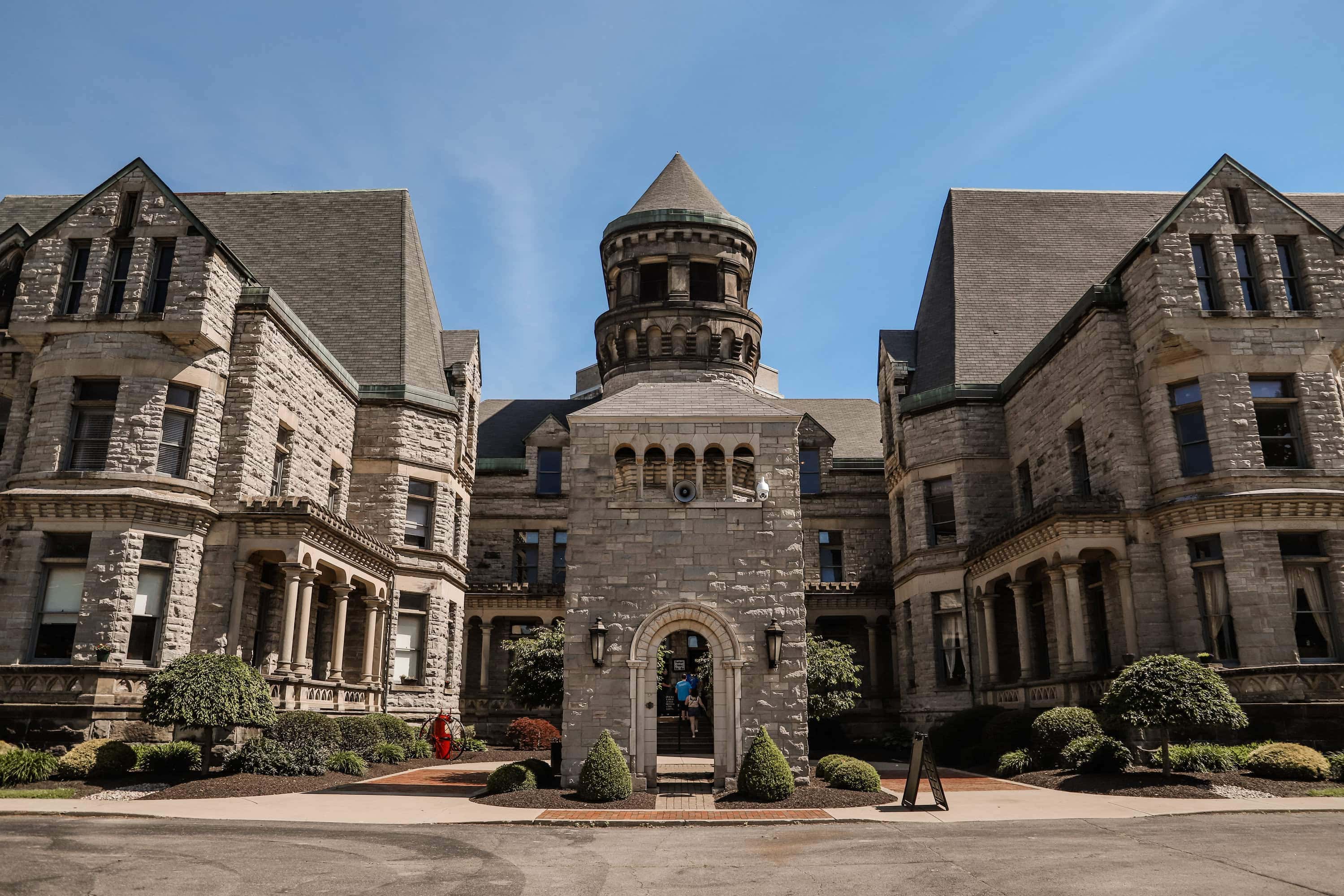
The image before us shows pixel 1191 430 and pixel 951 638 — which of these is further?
pixel 951 638

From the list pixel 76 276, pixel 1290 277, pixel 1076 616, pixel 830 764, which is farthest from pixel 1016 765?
pixel 76 276

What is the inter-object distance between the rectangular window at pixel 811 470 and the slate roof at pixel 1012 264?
6.78 metres

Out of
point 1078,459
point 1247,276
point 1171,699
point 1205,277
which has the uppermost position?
point 1247,276

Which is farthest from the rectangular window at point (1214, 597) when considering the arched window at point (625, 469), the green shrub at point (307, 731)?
the green shrub at point (307, 731)

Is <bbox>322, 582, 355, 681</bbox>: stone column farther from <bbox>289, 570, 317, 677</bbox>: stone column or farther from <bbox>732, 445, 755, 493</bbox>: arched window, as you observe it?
<bbox>732, 445, 755, 493</bbox>: arched window

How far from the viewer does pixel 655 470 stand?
71.0 feet

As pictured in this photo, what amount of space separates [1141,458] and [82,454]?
26.1 meters

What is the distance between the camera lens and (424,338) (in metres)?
35.5

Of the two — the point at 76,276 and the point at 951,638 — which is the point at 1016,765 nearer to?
the point at 951,638

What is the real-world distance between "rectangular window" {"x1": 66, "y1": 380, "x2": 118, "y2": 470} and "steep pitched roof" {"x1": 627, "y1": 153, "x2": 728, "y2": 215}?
22.8 meters

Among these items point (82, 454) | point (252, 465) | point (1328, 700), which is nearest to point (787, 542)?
point (1328, 700)

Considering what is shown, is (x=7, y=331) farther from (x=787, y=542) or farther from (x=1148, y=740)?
(x=1148, y=740)

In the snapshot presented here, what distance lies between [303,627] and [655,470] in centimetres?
1080

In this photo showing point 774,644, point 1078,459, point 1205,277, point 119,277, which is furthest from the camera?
point 1078,459
